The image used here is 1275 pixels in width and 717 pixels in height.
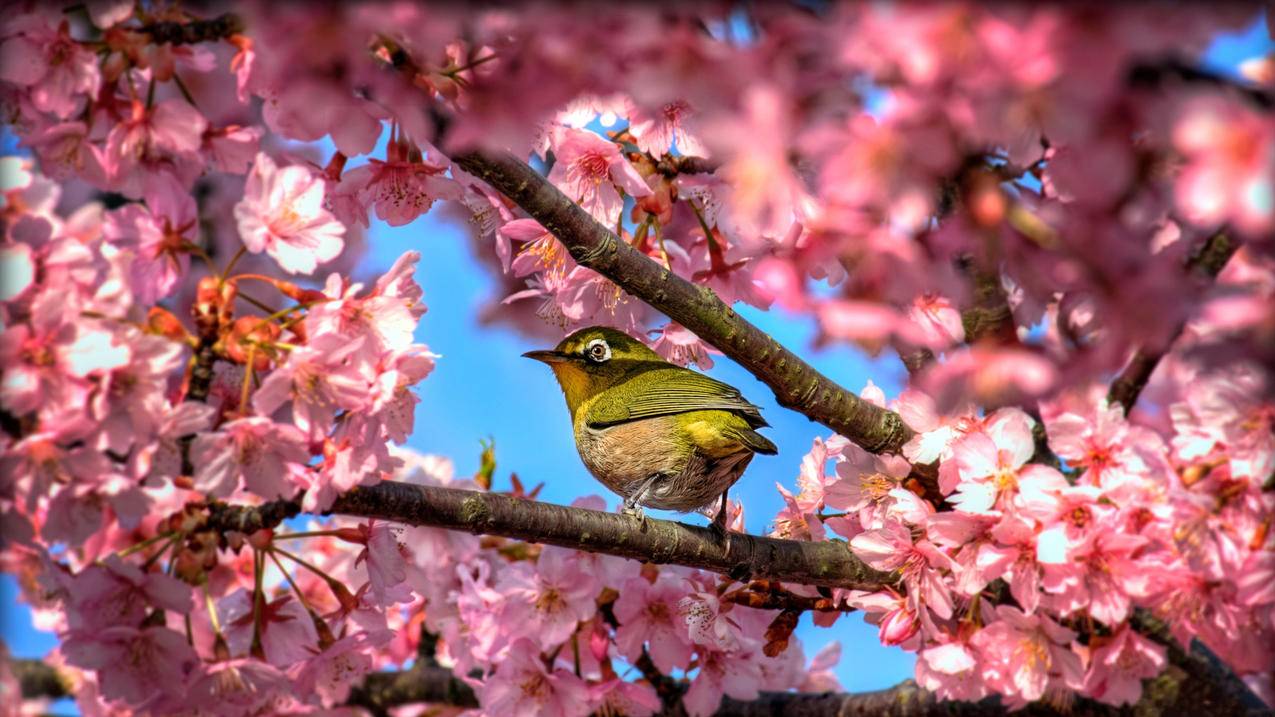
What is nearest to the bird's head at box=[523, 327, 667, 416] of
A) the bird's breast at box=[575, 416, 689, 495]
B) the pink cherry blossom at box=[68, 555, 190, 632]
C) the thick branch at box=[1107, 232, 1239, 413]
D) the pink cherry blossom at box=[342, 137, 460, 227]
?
the bird's breast at box=[575, 416, 689, 495]

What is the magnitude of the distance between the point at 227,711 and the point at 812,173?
2.43m

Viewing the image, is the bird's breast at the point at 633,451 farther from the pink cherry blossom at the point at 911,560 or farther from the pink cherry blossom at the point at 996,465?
the pink cherry blossom at the point at 996,465

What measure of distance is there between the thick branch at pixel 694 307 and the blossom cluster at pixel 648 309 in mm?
149

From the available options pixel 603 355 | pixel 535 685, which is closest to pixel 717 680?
pixel 535 685

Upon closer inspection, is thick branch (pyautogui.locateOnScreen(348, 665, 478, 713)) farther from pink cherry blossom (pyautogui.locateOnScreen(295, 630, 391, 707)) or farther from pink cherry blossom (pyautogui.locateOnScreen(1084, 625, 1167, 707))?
pink cherry blossom (pyautogui.locateOnScreen(1084, 625, 1167, 707))

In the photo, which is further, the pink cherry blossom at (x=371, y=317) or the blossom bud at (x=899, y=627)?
the blossom bud at (x=899, y=627)

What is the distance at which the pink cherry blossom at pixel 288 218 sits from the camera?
9.65 ft

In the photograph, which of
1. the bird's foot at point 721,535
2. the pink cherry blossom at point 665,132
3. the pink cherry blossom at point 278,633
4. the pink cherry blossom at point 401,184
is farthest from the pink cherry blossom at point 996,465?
the pink cherry blossom at point 278,633

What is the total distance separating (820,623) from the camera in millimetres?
4312

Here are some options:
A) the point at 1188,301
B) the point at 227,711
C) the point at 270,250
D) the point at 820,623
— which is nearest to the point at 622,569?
the point at 820,623

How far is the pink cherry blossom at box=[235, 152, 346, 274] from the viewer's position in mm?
2942

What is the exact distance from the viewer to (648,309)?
4.41 metres

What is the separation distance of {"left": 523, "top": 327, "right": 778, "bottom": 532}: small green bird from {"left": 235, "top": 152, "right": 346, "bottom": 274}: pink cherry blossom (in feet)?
6.73

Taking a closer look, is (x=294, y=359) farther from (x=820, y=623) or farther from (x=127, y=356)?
(x=820, y=623)
